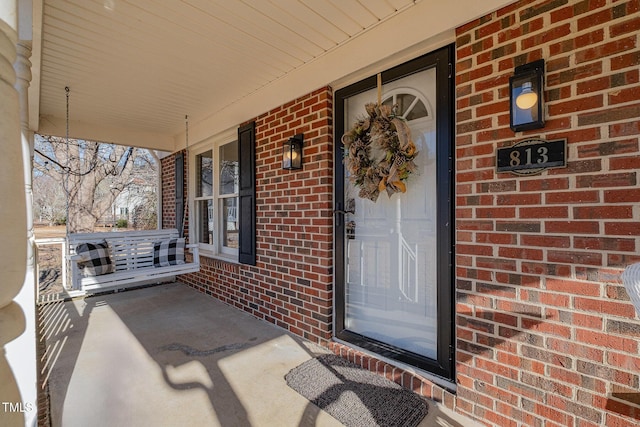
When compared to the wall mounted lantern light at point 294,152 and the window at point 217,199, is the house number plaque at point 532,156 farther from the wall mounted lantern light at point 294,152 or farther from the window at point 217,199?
the window at point 217,199

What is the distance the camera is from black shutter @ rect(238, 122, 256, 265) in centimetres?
355

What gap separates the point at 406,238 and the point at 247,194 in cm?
208

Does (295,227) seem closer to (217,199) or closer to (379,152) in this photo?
(379,152)

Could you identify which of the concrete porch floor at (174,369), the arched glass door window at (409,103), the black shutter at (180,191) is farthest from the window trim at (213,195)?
the arched glass door window at (409,103)

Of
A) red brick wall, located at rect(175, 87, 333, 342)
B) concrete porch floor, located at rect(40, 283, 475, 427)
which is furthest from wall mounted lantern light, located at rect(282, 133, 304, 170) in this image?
concrete porch floor, located at rect(40, 283, 475, 427)

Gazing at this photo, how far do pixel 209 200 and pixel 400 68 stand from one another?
367 cm

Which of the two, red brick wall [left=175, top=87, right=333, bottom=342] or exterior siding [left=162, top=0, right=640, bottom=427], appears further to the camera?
red brick wall [left=175, top=87, right=333, bottom=342]

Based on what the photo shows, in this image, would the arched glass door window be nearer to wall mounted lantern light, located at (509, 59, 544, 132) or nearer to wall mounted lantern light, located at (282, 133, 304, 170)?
wall mounted lantern light, located at (509, 59, 544, 132)

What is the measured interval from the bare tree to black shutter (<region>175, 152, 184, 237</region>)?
473 centimetres

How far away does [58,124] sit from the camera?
14.1ft

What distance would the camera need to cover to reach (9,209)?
43cm

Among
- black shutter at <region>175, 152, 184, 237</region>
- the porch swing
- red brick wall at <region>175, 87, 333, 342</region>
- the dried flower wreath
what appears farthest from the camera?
black shutter at <region>175, 152, 184, 237</region>

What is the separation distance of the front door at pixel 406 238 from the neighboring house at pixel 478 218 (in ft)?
0.04

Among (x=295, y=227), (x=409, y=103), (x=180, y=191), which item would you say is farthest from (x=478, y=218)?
(x=180, y=191)
